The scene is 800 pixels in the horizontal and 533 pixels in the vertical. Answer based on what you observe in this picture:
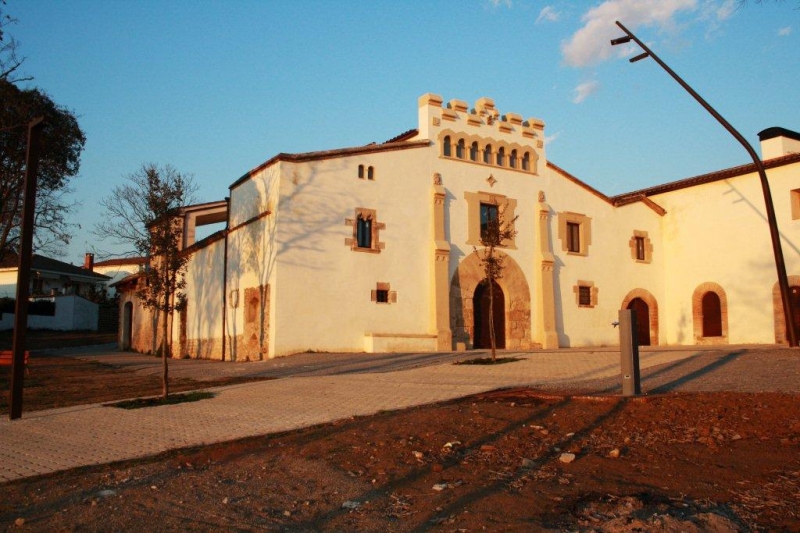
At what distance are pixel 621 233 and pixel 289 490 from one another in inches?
957

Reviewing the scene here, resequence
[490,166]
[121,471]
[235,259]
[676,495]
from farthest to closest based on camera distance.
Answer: [490,166]
[235,259]
[121,471]
[676,495]

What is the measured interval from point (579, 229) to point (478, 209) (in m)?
5.11

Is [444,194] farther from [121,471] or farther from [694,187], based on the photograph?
[121,471]

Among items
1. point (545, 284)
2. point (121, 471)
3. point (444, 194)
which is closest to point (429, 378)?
point (121, 471)

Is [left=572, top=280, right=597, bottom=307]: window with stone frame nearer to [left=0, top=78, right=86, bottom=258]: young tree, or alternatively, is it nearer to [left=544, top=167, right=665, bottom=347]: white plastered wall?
[left=544, top=167, right=665, bottom=347]: white plastered wall

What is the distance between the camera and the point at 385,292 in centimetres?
2188

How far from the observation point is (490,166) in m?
24.9

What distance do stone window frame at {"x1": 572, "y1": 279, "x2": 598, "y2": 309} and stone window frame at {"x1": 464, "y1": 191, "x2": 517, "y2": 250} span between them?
11.0ft

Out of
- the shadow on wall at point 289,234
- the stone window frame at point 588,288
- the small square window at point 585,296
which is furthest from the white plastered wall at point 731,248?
the shadow on wall at point 289,234

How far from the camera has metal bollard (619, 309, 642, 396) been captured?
947cm

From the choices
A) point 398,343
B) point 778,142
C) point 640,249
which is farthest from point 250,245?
point 778,142

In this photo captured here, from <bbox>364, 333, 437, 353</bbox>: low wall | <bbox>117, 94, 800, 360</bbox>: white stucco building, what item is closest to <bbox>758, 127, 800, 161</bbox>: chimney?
<bbox>117, 94, 800, 360</bbox>: white stucco building

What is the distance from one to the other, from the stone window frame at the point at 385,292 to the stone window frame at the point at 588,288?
8.23 meters

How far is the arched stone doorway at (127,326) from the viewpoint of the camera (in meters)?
34.1
